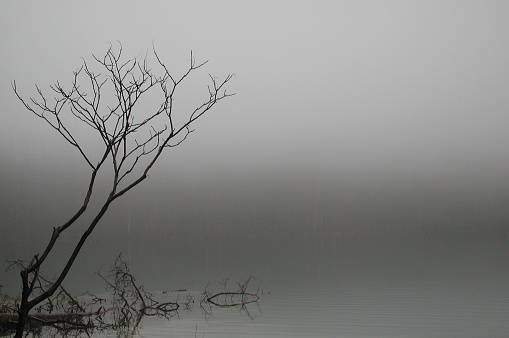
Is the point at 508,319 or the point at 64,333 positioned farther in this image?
the point at 508,319

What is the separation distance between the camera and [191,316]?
24016mm

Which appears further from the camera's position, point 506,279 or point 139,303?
point 506,279

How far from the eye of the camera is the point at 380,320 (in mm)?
23938

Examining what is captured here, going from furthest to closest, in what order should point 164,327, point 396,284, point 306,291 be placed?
1. point 396,284
2. point 306,291
3. point 164,327

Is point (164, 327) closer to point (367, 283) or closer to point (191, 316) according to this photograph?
point (191, 316)

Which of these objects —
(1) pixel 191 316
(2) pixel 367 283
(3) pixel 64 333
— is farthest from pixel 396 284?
(3) pixel 64 333

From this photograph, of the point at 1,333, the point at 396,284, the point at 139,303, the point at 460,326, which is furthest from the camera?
the point at 396,284

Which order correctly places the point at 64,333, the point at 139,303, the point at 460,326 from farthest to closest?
1. the point at 139,303
2. the point at 460,326
3. the point at 64,333

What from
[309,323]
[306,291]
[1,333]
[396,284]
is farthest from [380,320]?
[396,284]

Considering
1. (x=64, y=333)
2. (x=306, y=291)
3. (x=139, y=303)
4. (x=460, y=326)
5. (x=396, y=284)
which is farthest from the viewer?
(x=396, y=284)

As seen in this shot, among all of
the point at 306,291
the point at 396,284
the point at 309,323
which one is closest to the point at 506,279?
the point at 396,284

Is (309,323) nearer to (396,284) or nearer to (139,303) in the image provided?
(139,303)

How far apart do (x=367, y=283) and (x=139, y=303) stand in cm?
2156

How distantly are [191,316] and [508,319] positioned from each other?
1185cm
